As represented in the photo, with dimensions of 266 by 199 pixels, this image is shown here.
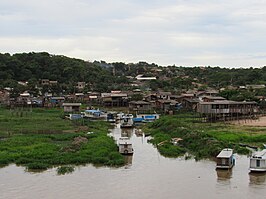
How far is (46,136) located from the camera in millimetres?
32438

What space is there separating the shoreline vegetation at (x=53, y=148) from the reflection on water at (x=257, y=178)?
7147mm

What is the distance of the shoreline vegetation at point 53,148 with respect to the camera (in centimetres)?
2319

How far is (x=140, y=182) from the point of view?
19.7 metres

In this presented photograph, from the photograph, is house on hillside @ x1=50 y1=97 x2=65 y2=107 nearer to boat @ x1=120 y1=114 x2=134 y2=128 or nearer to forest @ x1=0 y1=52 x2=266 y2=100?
forest @ x1=0 y1=52 x2=266 y2=100

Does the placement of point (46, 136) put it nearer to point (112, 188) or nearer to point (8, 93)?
point (112, 188)

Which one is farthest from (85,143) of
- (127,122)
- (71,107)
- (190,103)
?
(190,103)

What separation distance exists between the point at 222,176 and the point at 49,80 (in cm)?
6840

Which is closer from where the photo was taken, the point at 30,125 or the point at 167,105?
the point at 30,125

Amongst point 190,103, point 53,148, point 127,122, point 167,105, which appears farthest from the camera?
point 190,103

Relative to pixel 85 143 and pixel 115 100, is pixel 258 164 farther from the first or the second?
pixel 115 100

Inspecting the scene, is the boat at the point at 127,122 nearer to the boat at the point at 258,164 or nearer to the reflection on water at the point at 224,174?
the reflection on water at the point at 224,174

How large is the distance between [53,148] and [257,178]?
12905 mm

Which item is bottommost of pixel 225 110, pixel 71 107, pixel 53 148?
pixel 53 148

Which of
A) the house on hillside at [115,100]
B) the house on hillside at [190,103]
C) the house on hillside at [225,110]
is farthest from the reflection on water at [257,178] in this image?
the house on hillside at [115,100]
